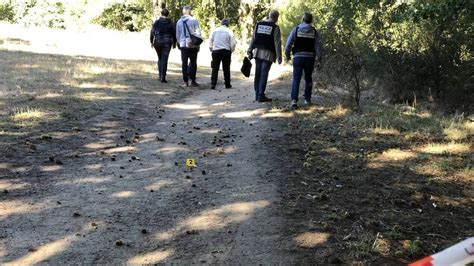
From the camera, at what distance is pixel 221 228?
4457 millimetres

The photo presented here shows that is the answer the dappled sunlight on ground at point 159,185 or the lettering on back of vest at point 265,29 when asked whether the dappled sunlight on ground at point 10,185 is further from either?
the lettering on back of vest at point 265,29

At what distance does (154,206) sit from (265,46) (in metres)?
→ 6.42

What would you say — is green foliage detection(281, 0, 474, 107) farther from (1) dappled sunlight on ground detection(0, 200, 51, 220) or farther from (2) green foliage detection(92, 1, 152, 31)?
(2) green foliage detection(92, 1, 152, 31)

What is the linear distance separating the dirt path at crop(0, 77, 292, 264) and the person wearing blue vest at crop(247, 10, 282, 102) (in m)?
3.03

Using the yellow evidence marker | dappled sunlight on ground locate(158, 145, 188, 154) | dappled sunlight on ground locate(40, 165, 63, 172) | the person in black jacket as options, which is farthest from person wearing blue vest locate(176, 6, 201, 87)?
dappled sunlight on ground locate(40, 165, 63, 172)

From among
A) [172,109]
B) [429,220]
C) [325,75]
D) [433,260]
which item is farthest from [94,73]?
[433,260]

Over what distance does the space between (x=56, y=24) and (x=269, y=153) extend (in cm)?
4587

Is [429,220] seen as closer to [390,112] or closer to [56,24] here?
[390,112]

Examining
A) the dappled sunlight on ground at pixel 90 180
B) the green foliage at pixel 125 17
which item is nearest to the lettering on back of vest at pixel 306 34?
the dappled sunlight on ground at pixel 90 180

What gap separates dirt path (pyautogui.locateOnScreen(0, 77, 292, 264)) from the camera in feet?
13.3

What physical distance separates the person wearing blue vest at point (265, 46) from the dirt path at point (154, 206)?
3029 millimetres

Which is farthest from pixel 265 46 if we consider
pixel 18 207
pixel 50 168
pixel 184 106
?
pixel 18 207

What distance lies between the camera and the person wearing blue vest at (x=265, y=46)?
34.7 ft

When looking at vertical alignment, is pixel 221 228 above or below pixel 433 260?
below
